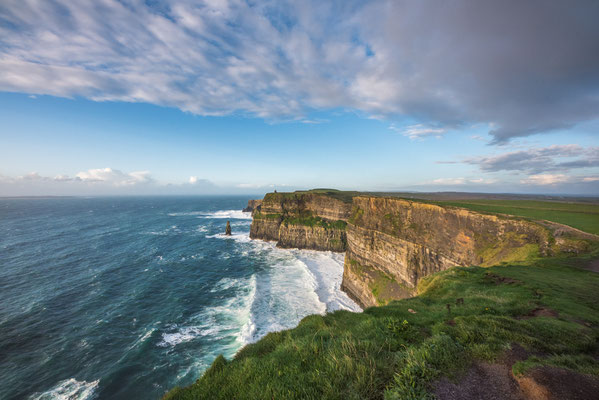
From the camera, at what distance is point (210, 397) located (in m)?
5.52

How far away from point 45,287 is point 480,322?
51710mm

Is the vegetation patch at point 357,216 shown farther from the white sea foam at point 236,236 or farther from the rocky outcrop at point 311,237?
the white sea foam at point 236,236

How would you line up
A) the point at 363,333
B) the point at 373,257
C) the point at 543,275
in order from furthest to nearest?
the point at 373,257
the point at 543,275
the point at 363,333

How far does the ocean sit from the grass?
16.6 m

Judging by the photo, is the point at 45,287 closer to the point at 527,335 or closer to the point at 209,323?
the point at 209,323

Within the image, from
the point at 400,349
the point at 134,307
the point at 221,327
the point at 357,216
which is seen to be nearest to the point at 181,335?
the point at 221,327

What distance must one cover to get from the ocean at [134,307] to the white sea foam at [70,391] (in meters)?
0.08

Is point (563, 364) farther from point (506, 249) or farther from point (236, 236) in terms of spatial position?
point (236, 236)

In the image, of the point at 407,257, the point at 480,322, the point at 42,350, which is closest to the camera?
the point at 480,322

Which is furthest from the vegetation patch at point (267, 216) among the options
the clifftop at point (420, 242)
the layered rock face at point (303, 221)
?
the clifftop at point (420, 242)

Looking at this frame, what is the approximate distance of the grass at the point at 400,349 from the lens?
451 cm

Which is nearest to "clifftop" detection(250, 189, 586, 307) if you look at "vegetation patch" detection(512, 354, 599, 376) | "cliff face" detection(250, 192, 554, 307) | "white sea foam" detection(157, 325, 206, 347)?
"cliff face" detection(250, 192, 554, 307)

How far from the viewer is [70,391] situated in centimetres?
1659

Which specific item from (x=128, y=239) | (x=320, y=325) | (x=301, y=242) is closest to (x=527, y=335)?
(x=320, y=325)
